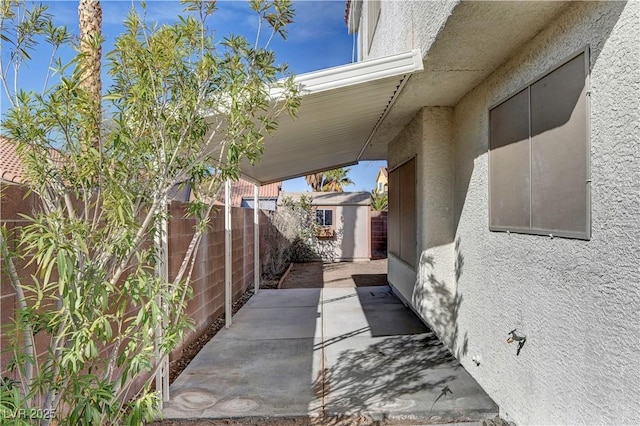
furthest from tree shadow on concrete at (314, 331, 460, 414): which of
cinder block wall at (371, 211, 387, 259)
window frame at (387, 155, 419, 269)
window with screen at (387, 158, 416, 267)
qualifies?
cinder block wall at (371, 211, 387, 259)

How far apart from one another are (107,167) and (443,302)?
18.4 feet

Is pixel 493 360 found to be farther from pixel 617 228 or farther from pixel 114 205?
pixel 114 205

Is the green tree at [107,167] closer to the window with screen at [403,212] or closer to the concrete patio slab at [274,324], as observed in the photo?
the concrete patio slab at [274,324]

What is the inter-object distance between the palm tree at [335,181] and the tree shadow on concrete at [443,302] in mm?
23748

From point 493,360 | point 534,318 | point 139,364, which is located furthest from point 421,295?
point 139,364

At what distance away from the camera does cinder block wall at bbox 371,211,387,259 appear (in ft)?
69.9

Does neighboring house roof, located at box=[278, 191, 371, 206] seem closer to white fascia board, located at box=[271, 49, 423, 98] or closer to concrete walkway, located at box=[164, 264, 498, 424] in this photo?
concrete walkway, located at box=[164, 264, 498, 424]

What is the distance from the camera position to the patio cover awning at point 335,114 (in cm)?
474

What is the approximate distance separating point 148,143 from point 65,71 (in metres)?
0.63

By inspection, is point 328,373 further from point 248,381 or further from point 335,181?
point 335,181

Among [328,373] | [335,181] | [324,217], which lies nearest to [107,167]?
[328,373]

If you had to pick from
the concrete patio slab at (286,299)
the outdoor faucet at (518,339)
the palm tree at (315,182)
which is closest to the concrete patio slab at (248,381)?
the outdoor faucet at (518,339)

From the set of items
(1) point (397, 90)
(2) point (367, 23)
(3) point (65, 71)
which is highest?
(2) point (367, 23)

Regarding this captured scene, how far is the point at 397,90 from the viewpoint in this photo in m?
5.73
